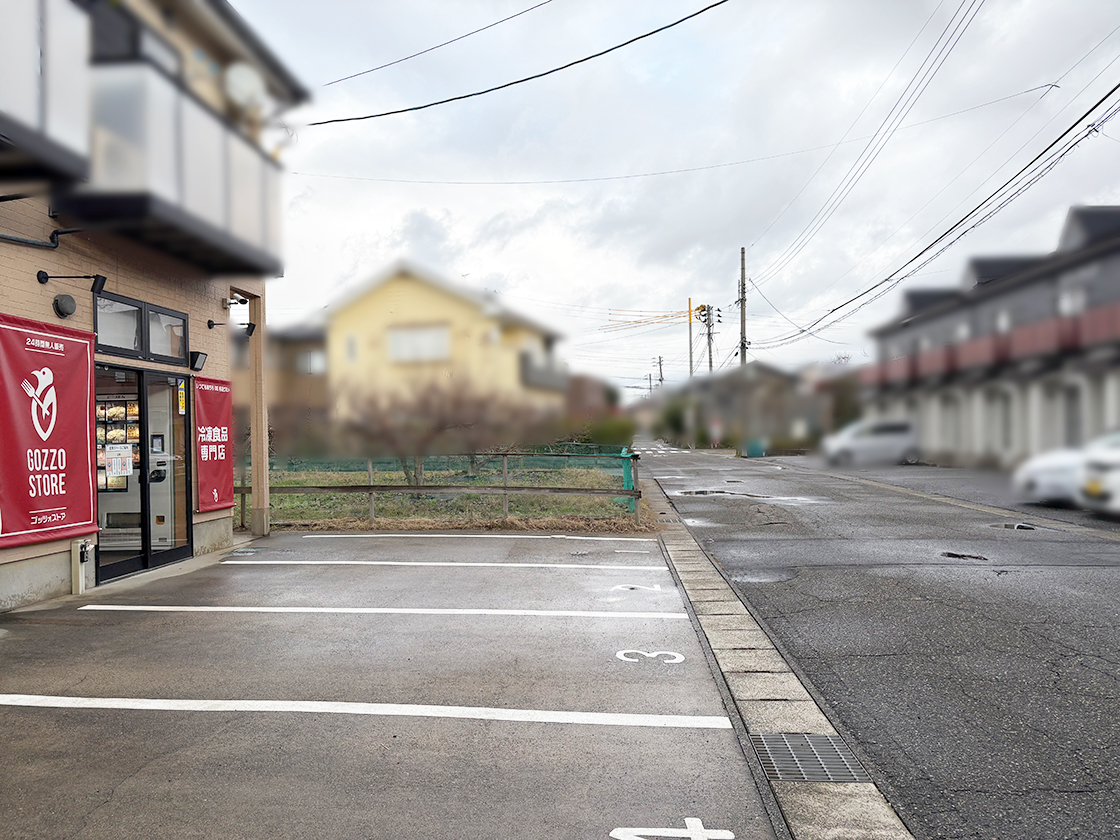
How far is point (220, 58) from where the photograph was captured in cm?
124

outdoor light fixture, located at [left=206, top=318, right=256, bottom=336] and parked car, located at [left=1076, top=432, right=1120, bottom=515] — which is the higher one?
outdoor light fixture, located at [left=206, top=318, right=256, bottom=336]

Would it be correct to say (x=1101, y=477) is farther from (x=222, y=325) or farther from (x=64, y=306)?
(x=222, y=325)

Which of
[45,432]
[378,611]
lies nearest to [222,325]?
[45,432]

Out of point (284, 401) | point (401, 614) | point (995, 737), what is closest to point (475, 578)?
point (401, 614)

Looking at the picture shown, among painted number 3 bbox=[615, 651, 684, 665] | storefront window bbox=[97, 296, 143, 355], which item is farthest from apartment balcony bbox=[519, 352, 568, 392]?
storefront window bbox=[97, 296, 143, 355]

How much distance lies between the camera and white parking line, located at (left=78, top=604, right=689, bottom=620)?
7352 mm

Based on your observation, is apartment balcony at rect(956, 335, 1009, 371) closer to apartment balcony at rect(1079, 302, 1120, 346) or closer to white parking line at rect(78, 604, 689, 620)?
apartment balcony at rect(1079, 302, 1120, 346)

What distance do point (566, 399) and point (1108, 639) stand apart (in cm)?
592

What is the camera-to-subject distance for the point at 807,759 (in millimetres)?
4215

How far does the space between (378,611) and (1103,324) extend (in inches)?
295

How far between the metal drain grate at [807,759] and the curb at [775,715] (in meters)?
0.01

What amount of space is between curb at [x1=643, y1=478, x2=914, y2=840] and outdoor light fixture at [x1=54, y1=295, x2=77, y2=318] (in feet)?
23.0

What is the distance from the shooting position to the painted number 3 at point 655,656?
19.5ft

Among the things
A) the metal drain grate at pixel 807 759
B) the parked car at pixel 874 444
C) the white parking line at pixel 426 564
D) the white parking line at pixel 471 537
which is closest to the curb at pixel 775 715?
the metal drain grate at pixel 807 759
